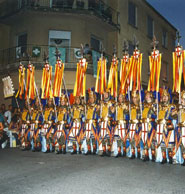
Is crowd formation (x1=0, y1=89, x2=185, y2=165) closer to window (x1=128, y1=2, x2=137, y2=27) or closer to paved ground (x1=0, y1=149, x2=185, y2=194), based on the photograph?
paved ground (x1=0, y1=149, x2=185, y2=194)

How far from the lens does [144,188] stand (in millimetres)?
4484

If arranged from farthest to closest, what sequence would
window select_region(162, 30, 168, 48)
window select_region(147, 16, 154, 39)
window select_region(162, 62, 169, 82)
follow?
window select_region(162, 30, 168, 48) → window select_region(162, 62, 169, 82) → window select_region(147, 16, 154, 39)

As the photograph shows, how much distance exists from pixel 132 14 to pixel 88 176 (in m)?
15.5

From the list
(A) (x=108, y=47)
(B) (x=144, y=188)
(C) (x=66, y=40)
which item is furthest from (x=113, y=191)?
(A) (x=108, y=47)

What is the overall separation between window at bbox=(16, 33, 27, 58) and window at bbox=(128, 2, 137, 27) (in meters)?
7.41

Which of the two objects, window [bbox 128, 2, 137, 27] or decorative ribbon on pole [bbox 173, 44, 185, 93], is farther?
window [bbox 128, 2, 137, 27]

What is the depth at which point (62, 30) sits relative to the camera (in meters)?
15.0

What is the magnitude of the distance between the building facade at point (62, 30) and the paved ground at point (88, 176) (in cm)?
775

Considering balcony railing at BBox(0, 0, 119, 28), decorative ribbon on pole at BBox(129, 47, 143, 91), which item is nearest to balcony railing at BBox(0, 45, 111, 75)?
balcony railing at BBox(0, 0, 119, 28)

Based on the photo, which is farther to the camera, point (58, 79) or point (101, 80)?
point (58, 79)

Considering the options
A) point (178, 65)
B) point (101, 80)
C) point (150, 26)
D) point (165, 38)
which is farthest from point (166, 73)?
point (178, 65)

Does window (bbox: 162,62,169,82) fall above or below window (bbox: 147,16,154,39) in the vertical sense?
below

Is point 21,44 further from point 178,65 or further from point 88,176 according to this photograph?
point 88,176

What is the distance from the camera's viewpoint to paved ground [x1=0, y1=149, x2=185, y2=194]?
14.5ft
